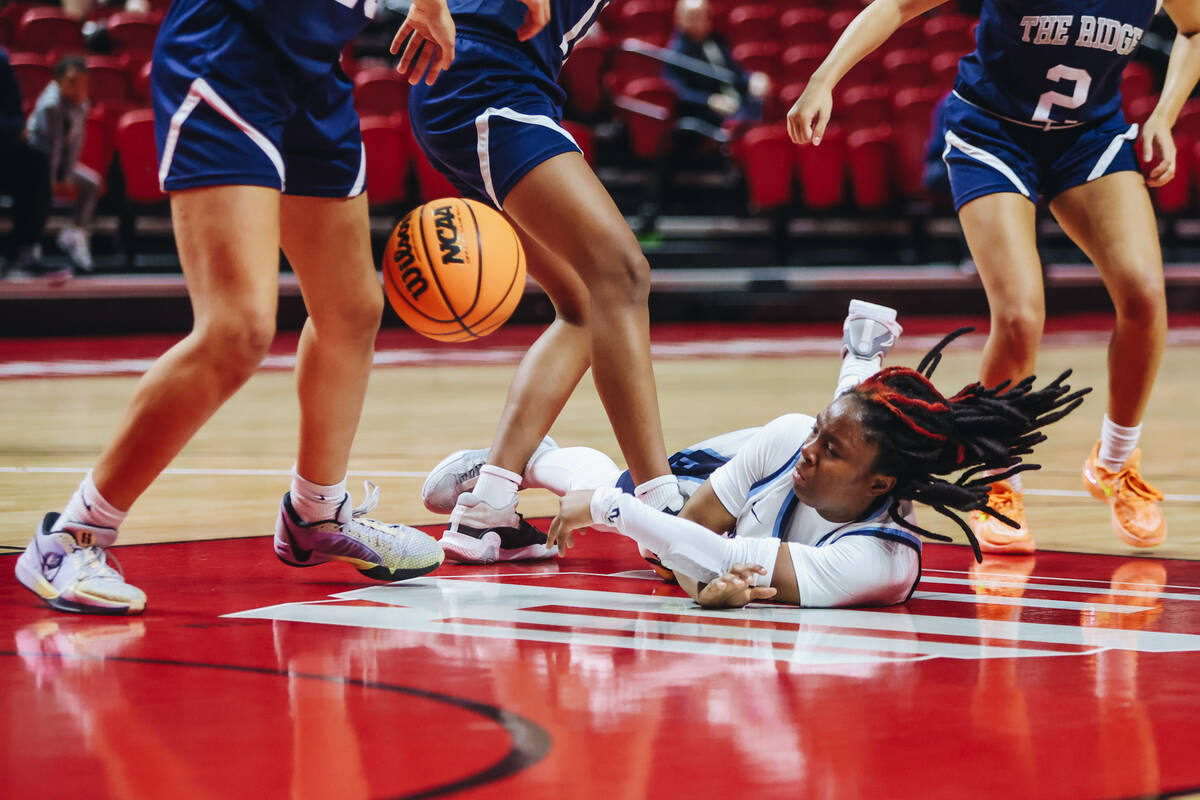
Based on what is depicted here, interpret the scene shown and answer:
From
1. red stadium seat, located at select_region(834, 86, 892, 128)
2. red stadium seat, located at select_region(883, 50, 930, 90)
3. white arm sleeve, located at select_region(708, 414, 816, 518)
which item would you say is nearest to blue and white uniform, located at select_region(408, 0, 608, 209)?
white arm sleeve, located at select_region(708, 414, 816, 518)

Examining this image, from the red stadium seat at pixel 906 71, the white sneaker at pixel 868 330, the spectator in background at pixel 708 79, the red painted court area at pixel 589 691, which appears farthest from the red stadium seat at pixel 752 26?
the red painted court area at pixel 589 691

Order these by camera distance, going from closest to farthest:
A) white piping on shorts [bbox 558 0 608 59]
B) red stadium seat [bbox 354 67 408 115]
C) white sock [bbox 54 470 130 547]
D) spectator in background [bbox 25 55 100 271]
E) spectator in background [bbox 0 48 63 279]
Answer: white sock [bbox 54 470 130 547] < white piping on shorts [bbox 558 0 608 59] < spectator in background [bbox 0 48 63 279] < spectator in background [bbox 25 55 100 271] < red stadium seat [bbox 354 67 408 115]

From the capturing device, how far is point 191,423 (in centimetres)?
296

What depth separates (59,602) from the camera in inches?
118

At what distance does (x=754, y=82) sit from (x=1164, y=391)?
5.81 metres

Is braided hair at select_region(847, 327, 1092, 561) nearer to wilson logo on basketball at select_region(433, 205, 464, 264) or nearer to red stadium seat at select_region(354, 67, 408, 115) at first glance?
wilson logo on basketball at select_region(433, 205, 464, 264)

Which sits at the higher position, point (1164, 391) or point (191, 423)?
point (191, 423)

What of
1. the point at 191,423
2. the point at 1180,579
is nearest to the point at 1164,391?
the point at 1180,579

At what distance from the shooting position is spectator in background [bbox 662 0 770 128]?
12703 millimetres

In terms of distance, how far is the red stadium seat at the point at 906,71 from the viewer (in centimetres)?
1448

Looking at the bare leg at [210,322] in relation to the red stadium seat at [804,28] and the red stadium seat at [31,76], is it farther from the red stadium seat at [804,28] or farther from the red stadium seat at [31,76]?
the red stadium seat at [804,28]

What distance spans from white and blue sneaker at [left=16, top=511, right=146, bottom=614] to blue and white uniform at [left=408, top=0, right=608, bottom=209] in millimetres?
1126

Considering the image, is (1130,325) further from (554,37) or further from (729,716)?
(729,716)

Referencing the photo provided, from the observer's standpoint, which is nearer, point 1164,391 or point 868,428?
point 868,428
